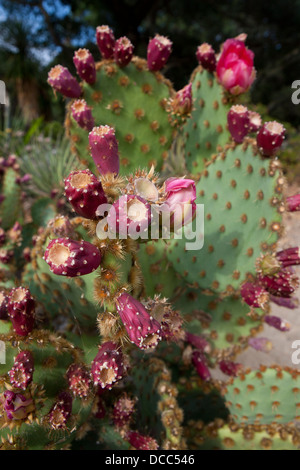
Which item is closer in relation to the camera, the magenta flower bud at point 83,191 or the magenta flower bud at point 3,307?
the magenta flower bud at point 83,191

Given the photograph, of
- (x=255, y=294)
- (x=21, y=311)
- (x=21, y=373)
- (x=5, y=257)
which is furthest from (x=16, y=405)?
(x=5, y=257)

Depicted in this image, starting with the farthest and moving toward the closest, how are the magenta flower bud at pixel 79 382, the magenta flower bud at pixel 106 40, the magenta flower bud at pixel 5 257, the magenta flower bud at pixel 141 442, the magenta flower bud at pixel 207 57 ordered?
the magenta flower bud at pixel 5 257 → the magenta flower bud at pixel 207 57 → the magenta flower bud at pixel 106 40 → the magenta flower bud at pixel 141 442 → the magenta flower bud at pixel 79 382

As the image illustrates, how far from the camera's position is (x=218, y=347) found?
5.26ft

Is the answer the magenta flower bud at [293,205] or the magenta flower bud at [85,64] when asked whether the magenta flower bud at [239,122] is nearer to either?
the magenta flower bud at [293,205]

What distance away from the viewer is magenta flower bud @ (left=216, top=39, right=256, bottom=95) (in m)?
1.30

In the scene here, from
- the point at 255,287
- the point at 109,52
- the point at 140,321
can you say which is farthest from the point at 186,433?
the point at 109,52

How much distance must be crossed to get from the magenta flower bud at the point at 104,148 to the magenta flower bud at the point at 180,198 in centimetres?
19

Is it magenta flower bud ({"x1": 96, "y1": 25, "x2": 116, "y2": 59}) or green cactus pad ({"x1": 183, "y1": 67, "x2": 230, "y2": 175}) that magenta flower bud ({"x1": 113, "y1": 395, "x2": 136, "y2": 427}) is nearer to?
green cactus pad ({"x1": 183, "y1": 67, "x2": 230, "y2": 175})

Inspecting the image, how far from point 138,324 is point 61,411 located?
0.37 m

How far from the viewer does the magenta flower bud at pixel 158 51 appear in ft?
4.41

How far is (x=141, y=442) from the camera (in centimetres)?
108

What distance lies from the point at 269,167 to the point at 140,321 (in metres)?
0.70

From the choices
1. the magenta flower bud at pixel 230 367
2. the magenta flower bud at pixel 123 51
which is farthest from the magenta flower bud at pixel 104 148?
the magenta flower bud at pixel 230 367

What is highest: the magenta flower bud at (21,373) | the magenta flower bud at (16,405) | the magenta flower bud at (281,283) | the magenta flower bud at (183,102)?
the magenta flower bud at (183,102)
